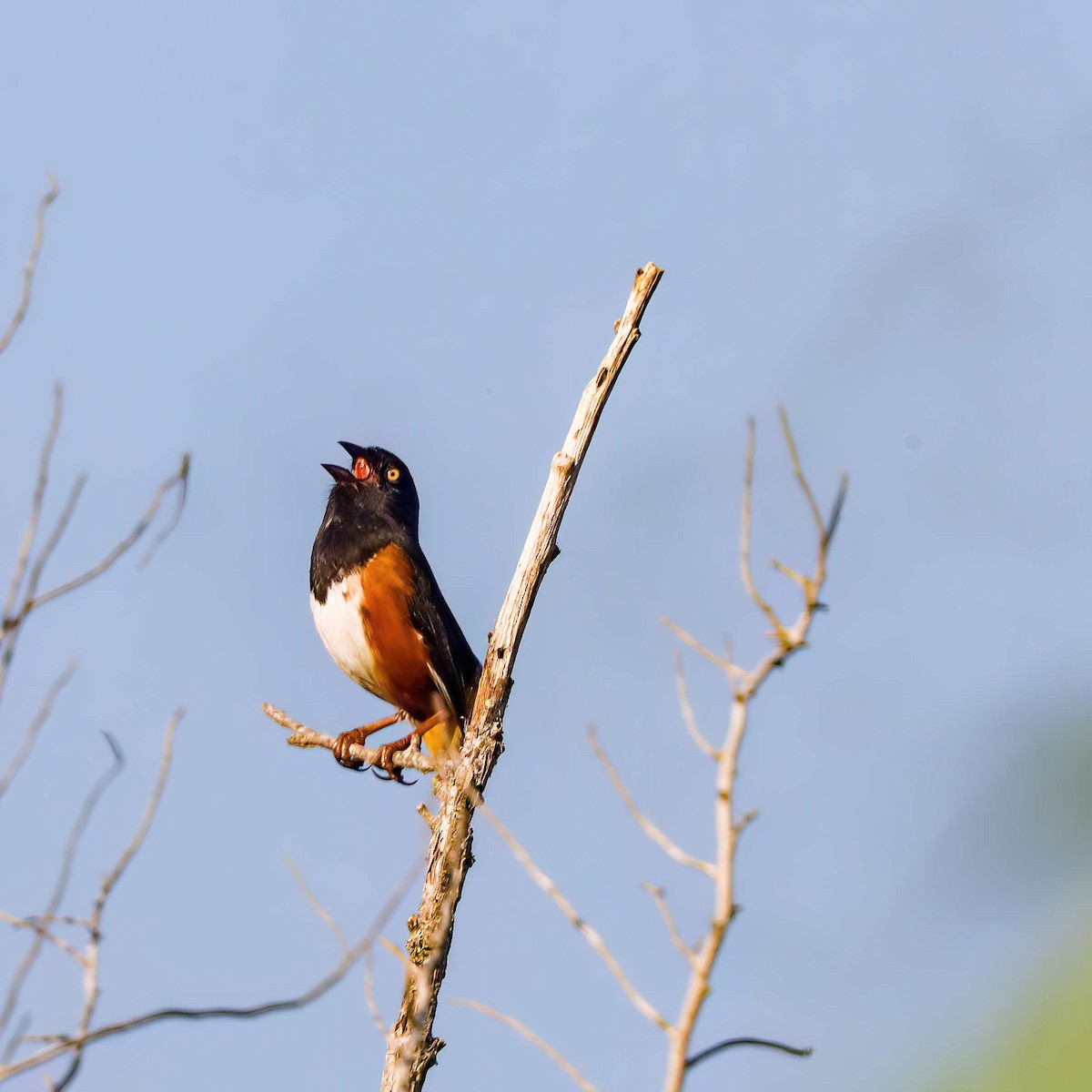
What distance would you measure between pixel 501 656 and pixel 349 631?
2469mm

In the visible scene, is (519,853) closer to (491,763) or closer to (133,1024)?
(133,1024)

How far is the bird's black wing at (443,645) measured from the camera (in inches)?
273

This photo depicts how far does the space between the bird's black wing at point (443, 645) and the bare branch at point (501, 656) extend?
2.18 meters

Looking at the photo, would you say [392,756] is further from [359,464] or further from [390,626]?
[359,464]

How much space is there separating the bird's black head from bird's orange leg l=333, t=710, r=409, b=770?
44.1 inches

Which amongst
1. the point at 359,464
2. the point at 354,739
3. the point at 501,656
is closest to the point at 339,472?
the point at 359,464

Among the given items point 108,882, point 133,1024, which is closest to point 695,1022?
point 133,1024

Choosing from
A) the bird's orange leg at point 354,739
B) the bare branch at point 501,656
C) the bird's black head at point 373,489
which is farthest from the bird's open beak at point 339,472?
the bare branch at point 501,656

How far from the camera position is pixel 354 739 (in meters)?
6.66

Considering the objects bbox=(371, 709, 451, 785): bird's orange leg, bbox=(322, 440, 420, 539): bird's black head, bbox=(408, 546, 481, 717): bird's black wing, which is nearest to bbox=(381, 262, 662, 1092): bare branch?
bbox=(371, 709, 451, 785): bird's orange leg

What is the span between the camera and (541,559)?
4.65 m

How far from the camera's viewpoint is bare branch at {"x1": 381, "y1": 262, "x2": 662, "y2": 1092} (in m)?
4.52

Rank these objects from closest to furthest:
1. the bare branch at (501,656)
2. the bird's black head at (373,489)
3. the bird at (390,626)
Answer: the bare branch at (501,656) → the bird at (390,626) → the bird's black head at (373,489)

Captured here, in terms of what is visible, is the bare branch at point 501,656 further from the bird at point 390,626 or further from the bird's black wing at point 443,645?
the bird's black wing at point 443,645
